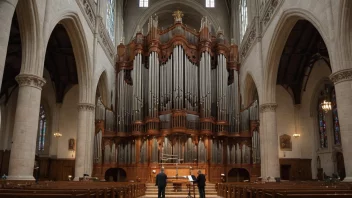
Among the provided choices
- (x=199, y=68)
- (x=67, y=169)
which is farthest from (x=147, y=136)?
(x=67, y=169)

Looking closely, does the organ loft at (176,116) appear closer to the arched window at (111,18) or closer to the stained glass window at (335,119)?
the arched window at (111,18)

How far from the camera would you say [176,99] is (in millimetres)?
24500

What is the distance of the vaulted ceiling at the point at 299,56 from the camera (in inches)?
934

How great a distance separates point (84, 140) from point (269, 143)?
1093 centimetres

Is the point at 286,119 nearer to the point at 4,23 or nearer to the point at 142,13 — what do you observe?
the point at 142,13

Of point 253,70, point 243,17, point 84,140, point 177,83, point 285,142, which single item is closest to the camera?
point 84,140

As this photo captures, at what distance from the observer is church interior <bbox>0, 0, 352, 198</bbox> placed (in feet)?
61.5

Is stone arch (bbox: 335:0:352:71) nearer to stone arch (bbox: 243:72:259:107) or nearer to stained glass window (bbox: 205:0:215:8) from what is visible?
stone arch (bbox: 243:72:259:107)

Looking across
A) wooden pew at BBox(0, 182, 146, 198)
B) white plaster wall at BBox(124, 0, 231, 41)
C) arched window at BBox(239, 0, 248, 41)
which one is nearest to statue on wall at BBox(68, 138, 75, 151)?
white plaster wall at BBox(124, 0, 231, 41)

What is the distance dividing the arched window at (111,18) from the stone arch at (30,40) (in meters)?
12.9

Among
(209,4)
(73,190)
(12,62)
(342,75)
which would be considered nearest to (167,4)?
Result: (209,4)

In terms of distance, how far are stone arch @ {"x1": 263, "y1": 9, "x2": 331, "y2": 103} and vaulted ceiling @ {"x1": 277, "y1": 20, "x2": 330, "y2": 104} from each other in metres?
3.43

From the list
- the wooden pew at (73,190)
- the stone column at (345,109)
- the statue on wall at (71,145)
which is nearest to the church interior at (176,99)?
the statue on wall at (71,145)

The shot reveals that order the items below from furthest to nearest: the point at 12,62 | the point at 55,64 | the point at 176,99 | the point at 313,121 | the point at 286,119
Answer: the point at 286,119, the point at 313,121, the point at 55,64, the point at 12,62, the point at 176,99
